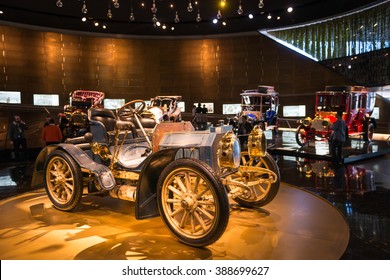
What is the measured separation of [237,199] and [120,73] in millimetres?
15507

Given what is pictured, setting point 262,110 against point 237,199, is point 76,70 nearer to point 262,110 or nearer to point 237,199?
point 262,110

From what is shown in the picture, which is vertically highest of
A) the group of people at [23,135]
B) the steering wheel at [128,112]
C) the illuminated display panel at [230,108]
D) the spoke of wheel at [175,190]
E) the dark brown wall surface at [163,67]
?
→ the dark brown wall surface at [163,67]

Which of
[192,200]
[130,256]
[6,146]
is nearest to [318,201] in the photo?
[192,200]

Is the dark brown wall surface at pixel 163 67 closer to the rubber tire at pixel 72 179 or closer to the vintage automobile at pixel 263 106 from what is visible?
the vintage automobile at pixel 263 106

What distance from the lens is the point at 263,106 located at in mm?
13750

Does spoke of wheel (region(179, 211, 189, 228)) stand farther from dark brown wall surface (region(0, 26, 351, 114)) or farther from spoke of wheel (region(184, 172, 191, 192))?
dark brown wall surface (region(0, 26, 351, 114))

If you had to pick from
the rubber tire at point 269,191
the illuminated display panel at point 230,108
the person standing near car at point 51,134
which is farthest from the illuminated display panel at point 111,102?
the rubber tire at point 269,191

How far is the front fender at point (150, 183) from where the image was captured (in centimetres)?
353

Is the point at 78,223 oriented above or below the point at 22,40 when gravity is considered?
below

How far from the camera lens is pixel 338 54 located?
1631 centimetres

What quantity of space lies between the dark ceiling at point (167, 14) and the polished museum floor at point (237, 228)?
8.92m

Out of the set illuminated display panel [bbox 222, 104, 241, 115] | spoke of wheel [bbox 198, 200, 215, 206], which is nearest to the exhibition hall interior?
spoke of wheel [bbox 198, 200, 215, 206]

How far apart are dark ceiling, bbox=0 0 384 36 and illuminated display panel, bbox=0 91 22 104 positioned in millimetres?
3129

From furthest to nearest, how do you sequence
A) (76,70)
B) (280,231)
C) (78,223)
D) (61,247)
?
1. (76,70)
2. (78,223)
3. (280,231)
4. (61,247)
